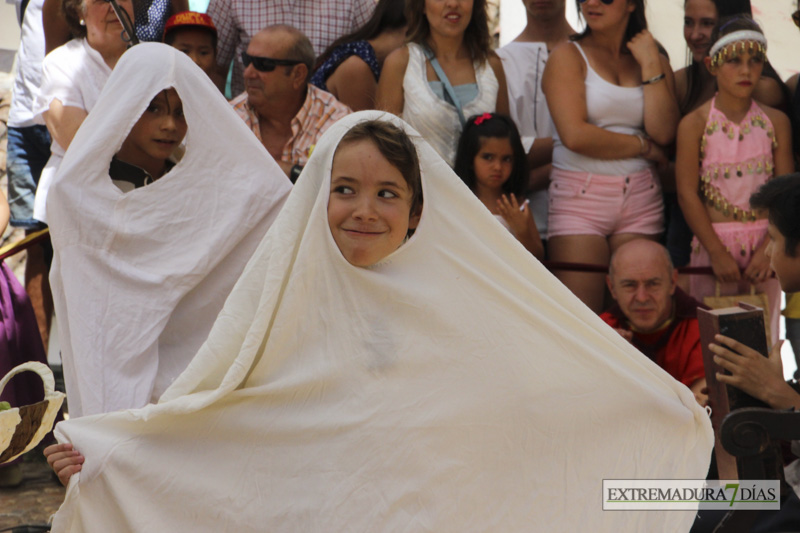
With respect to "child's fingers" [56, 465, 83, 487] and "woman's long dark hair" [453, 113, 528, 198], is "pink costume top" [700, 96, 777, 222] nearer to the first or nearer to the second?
"woman's long dark hair" [453, 113, 528, 198]

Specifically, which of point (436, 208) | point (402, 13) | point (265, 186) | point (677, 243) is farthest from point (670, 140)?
point (436, 208)

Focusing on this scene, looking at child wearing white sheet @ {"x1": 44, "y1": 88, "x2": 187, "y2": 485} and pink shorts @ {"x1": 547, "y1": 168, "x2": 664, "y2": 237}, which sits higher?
child wearing white sheet @ {"x1": 44, "y1": 88, "x2": 187, "y2": 485}

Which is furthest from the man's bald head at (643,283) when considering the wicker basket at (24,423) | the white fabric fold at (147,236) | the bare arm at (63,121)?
the wicker basket at (24,423)

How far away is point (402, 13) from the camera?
5836mm

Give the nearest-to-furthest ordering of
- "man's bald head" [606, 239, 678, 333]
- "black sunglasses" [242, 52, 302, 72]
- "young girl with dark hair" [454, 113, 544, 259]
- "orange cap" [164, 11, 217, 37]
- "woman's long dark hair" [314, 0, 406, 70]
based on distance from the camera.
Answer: "man's bald head" [606, 239, 678, 333] < "black sunglasses" [242, 52, 302, 72] < "young girl with dark hair" [454, 113, 544, 259] < "orange cap" [164, 11, 217, 37] < "woman's long dark hair" [314, 0, 406, 70]

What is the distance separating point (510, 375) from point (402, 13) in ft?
A: 10.9

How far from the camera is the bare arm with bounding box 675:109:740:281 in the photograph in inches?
214

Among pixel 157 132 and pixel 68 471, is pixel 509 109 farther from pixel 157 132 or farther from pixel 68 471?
pixel 68 471

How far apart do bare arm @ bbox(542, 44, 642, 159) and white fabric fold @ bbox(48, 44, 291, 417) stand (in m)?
1.88

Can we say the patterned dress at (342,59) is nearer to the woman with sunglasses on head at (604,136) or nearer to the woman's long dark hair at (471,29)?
the woman's long dark hair at (471,29)

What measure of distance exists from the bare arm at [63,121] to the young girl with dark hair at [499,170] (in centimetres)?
184

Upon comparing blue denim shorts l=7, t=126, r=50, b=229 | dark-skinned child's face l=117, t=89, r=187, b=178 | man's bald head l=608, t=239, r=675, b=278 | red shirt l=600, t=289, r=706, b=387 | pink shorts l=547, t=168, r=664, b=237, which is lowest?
red shirt l=600, t=289, r=706, b=387

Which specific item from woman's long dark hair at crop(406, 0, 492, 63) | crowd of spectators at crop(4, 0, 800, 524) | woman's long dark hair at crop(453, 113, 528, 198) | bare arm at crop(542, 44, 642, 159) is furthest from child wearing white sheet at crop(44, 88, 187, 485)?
bare arm at crop(542, 44, 642, 159)

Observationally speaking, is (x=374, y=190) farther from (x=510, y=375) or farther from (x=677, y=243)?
(x=677, y=243)
